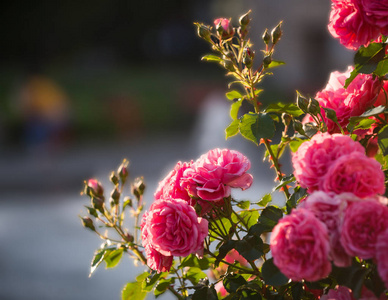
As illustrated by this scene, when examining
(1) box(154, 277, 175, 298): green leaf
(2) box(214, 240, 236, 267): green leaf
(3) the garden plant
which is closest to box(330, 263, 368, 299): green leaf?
(3) the garden plant

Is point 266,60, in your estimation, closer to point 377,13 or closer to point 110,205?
point 377,13

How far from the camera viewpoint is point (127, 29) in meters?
12.6

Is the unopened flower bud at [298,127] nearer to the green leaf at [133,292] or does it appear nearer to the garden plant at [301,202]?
the garden plant at [301,202]

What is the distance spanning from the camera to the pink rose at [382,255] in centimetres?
43

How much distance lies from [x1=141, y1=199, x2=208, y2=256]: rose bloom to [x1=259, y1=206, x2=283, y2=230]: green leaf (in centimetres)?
5

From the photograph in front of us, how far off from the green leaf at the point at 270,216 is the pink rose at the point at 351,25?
17cm

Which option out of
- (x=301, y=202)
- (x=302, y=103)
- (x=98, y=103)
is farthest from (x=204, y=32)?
(x=98, y=103)

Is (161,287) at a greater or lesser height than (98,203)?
lesser

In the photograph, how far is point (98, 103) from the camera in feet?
28.8

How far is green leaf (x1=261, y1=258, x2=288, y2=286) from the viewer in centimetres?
50

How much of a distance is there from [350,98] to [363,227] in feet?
0.60

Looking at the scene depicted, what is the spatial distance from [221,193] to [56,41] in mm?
10718

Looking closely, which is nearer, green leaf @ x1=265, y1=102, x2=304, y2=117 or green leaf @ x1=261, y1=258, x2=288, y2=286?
green leaf @ x1=261, y1=258, x2=288, y2=286

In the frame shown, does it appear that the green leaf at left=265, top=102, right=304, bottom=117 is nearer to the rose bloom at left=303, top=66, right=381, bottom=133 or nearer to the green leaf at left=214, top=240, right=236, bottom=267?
the rose bloom at left=303, top=66, right=381, bottom=133
